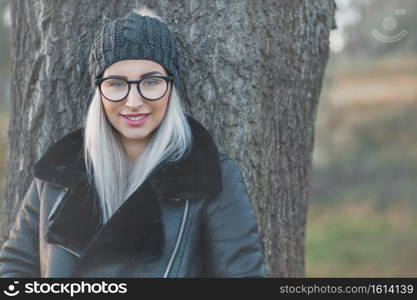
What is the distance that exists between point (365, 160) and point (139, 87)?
11196 mm

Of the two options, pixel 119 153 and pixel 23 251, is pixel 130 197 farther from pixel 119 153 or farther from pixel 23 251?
pixel 23 251

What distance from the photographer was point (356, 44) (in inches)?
726

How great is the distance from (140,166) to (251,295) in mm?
668

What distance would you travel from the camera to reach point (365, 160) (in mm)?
13164

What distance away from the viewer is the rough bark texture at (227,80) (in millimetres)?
2955

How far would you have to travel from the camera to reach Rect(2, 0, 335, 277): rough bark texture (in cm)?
296

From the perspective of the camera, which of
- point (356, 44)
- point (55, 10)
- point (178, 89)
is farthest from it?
point (356, 44)

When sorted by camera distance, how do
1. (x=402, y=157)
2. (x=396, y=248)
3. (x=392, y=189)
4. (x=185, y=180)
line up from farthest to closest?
(x=402, y=157)
(x=392, y=189)
(x=396, y=248)
(x=185, y=180)

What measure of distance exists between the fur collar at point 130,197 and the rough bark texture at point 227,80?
0.38 meters

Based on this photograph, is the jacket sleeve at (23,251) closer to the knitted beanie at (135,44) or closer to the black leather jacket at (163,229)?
the black leather jacket at (163,229)

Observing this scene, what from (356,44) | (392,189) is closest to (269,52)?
(392,189)

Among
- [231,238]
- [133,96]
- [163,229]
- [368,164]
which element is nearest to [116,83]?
[133,96]

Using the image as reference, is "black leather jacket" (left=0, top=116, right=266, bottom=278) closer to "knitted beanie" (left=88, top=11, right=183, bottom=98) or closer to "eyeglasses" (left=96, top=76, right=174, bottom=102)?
"eyeglasses" (left=96, top=76, right=174, bottom=102)

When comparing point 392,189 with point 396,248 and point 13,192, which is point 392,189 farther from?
point 13,192
